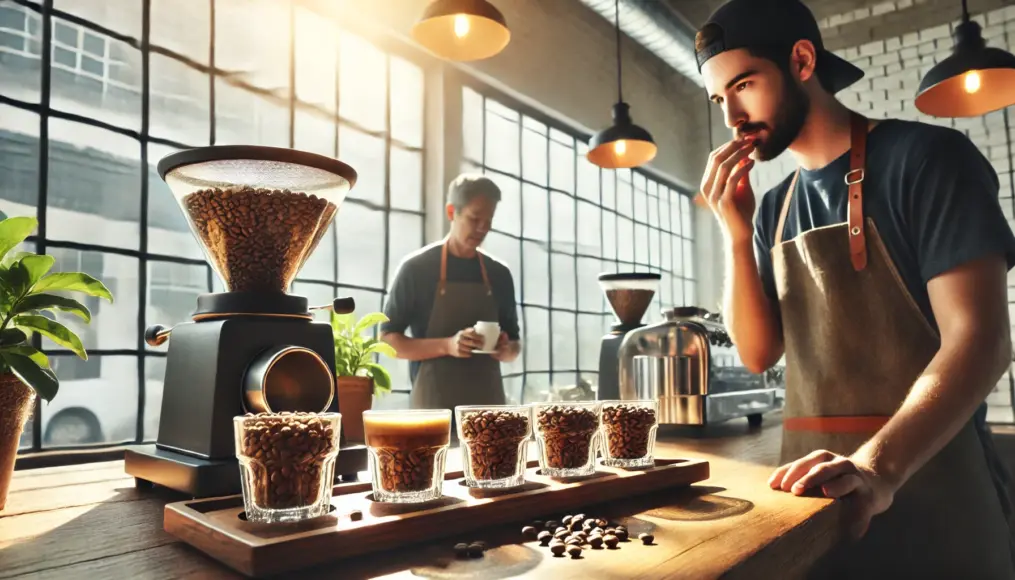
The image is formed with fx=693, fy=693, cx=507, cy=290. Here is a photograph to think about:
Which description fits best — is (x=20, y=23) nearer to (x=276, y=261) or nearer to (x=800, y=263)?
(x=276, y=261)

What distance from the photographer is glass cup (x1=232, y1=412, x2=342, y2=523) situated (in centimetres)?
75

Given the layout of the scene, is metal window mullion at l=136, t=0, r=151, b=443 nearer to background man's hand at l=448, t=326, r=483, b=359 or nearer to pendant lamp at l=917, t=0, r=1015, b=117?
background man's hand at l=448, t=326, r=483, b=359

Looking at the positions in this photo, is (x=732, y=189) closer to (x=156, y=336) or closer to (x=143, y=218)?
(x=156, y=336)

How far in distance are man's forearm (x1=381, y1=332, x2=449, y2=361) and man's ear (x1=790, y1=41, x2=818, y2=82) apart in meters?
1.75

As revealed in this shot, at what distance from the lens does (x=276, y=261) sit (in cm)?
118

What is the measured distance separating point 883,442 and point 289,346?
92cm

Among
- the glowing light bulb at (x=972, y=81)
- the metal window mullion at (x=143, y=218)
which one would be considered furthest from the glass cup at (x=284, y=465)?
the glowing light bulb at (x=972, y=81)

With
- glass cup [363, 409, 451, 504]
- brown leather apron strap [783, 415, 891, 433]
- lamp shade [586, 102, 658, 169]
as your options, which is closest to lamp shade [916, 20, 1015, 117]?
lamp shade [586, 102, 658, 169]

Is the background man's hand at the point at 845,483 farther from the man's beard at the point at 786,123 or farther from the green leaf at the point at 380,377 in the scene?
the green leaf at the point at 380,377

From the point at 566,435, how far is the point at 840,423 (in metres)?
0.74

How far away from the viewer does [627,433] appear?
1.13 metres

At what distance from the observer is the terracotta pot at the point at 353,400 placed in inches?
59.9

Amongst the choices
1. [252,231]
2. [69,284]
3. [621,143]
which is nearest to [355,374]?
[252,231]

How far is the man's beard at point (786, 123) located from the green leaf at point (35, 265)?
131cm
